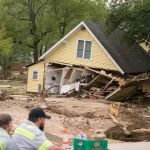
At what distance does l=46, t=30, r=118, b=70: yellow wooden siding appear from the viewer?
3256 cm

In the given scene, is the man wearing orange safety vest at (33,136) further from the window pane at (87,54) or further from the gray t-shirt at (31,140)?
the window pane at (87,54)

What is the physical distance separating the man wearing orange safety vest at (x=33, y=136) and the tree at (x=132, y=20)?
22.1m

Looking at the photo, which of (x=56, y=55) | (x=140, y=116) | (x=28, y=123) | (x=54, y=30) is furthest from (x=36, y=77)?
(x=28, y=123)

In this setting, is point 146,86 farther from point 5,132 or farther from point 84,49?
point 5,132

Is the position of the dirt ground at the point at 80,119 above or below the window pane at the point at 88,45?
below

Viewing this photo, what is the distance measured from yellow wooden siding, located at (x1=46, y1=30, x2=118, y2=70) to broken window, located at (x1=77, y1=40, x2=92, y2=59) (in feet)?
1.03

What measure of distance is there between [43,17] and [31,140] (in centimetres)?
4653

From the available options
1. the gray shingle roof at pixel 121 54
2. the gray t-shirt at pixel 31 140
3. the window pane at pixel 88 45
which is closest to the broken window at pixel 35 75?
the window pane at pixel 88 45

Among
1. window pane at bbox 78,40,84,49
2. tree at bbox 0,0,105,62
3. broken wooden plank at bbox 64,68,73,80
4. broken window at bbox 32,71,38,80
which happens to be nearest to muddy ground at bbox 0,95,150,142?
broken wooden plank at bbox 64,68,73,80

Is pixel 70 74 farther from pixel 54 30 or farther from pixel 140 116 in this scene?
pixel 54 30

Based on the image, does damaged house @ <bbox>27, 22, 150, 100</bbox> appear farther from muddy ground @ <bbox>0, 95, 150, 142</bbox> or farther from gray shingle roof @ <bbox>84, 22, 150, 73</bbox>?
muddy ground @ <bbox>0, 95, 150, 142</bbox>

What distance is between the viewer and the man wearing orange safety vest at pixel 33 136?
19.4ft

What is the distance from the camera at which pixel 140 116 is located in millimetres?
20016

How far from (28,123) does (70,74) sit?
2759 cm
